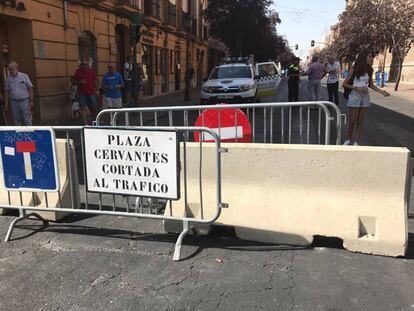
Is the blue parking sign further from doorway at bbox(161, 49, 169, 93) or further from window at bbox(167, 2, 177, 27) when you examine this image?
window at bbox(167, 2, 177, 27)

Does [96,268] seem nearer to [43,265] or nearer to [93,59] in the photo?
[43,265]

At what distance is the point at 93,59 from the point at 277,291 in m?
14.8

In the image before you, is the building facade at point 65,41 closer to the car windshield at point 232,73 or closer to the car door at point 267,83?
the car windshield at point 232,73

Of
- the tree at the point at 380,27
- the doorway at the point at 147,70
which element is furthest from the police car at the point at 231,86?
the tree at the point at 380,27

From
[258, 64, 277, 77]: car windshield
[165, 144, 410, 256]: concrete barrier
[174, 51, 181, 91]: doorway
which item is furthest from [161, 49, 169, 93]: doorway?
[165, 144, 410, 256]: concrete barrier

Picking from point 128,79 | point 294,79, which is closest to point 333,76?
point 294,79

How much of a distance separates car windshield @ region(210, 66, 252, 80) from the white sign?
13.1 m

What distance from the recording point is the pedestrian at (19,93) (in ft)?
30.2

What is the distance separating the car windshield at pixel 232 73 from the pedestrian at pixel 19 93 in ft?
29.8

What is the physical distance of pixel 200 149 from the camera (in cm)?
441

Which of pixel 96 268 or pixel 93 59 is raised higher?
pixel 93 59

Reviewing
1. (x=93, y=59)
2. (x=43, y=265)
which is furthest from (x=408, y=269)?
(x=93, y=59)

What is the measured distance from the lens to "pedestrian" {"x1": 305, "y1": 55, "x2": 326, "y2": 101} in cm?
1482

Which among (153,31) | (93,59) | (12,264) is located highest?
(153,31)
